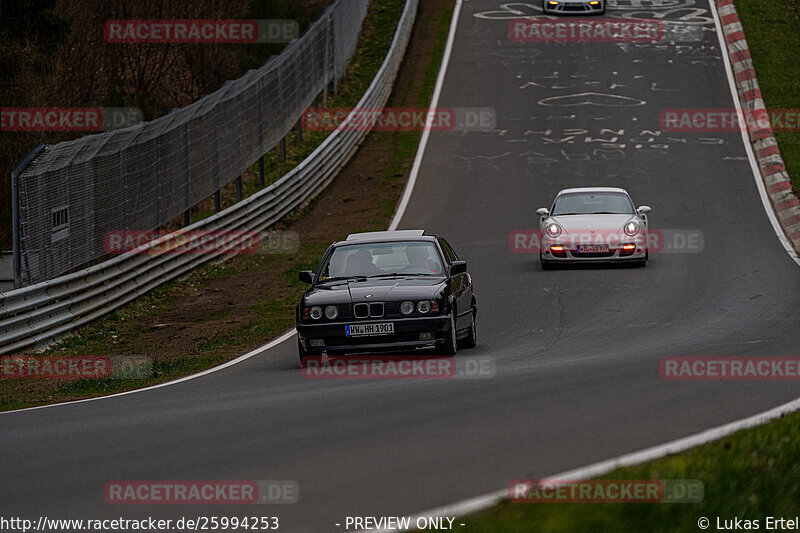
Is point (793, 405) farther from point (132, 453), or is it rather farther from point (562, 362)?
point (132, 453)

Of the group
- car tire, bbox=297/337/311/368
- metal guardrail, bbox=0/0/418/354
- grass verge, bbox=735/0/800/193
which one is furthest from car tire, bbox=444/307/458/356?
grass verge, bbox=735/0/800/193

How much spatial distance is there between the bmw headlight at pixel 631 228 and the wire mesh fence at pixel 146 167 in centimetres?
839

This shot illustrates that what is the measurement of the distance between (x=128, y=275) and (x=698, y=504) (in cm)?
1498

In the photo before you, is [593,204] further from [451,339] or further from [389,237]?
[451,339]

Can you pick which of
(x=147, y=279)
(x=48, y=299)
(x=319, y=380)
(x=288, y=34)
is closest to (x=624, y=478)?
(x=319, y=380)

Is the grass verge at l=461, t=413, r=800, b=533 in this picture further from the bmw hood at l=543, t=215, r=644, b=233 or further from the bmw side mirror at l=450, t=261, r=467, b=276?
the bmw hood at l=543, t=215, r=644, b=233

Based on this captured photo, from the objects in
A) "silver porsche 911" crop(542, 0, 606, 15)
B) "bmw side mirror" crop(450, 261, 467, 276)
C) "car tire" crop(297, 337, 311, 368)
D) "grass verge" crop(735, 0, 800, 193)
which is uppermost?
"silver porsche 911" crop(542, 0, 606, 15)

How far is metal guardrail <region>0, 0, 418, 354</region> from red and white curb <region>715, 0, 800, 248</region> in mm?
11425

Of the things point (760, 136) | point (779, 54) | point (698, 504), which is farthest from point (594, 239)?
point (779, 54)

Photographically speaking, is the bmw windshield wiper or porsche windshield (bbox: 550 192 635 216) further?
porsche windshield (bbox: 550 192 635 216)

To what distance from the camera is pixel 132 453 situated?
790 centimetres

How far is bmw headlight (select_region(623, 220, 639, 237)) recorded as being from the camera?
21000 mm

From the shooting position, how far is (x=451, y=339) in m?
12.6

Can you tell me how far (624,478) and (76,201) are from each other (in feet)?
43.0
